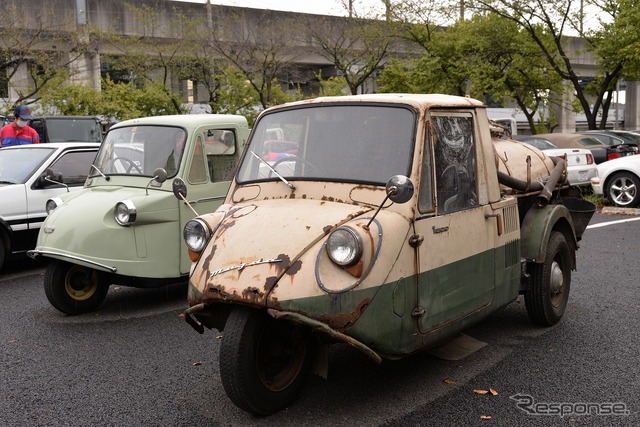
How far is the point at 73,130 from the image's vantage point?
675 inches

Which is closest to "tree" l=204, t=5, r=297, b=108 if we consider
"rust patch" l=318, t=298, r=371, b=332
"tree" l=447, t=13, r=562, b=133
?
"tree" l=447, t=13, r=562, b=133

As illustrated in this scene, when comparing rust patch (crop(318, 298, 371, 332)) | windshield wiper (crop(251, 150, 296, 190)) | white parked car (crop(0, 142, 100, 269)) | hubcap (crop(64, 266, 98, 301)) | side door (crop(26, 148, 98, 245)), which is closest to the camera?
rust patch (crop(318, 298, 371, 332))

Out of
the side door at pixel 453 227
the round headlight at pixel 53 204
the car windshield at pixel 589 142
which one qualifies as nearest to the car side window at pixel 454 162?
the side door at pixel 453 227

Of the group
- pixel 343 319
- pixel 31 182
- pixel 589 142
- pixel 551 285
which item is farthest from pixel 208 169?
pixel 589 142

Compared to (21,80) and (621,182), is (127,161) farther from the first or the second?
(21,80)

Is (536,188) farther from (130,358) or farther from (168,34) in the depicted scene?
(168,34)

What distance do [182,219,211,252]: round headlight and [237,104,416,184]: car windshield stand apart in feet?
2.11

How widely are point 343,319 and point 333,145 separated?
1.39 meters

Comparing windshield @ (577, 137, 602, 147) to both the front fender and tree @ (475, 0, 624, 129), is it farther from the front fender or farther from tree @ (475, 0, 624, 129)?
the front fender

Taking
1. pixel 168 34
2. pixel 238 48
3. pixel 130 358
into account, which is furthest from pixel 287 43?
pixel 130 358

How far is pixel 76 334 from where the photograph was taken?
248 inches

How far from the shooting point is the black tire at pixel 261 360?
3953mm

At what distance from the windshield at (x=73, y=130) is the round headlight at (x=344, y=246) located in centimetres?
1424

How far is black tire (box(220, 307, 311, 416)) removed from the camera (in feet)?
13.0
